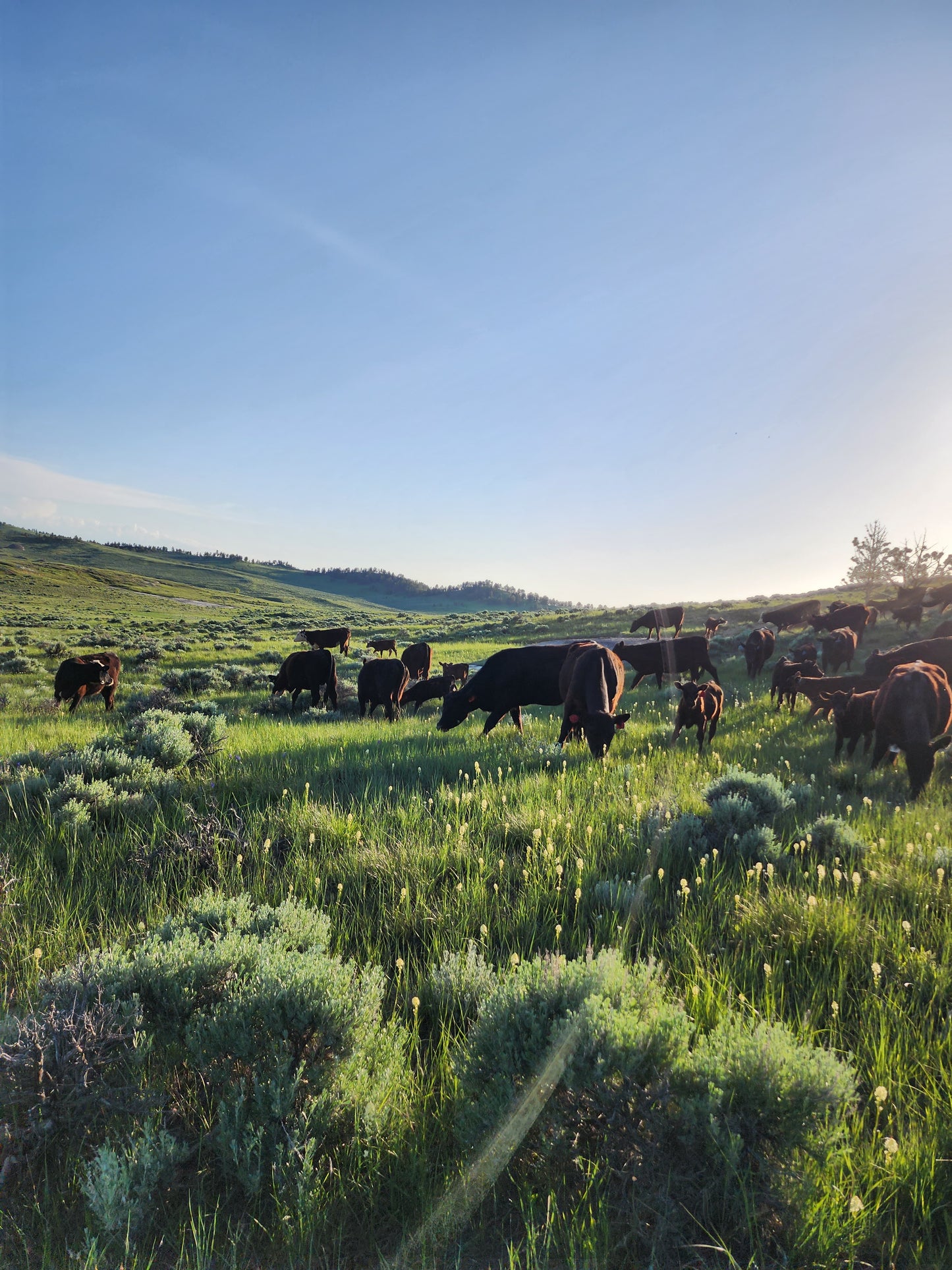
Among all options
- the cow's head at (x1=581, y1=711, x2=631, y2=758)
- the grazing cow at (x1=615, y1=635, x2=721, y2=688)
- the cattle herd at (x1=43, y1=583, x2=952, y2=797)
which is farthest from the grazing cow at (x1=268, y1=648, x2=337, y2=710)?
the cow's head at (x1=581, y1=711, x2=631, y2=758)

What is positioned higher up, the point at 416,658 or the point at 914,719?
the point at 914,719

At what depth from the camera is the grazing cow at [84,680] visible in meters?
12.9

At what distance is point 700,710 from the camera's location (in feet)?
32.0

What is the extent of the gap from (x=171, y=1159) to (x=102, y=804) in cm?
440

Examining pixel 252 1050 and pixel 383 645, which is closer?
pixel 252 1050

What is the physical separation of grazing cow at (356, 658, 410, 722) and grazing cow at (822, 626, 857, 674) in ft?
46.3

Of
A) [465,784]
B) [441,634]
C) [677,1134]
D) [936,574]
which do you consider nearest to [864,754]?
[465,784]

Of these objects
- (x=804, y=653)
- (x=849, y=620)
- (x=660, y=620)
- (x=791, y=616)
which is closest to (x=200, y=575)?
(x=660, y=620)

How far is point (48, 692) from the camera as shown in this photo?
1608cm

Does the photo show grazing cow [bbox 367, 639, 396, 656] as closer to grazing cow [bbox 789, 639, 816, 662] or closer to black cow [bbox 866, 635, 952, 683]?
grazing cow [bbox 789, 639, 816, 662]

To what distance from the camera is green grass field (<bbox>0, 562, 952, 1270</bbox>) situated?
1.85 meters

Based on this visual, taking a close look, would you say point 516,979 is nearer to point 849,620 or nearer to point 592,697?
point 592,697

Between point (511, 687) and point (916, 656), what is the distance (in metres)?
9.69

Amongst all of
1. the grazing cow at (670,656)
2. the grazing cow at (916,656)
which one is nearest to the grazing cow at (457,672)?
the grazing cow at (670,656)
